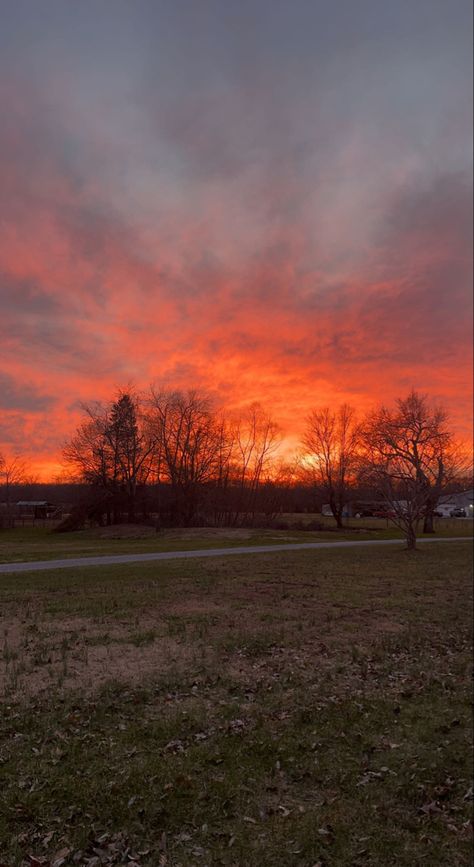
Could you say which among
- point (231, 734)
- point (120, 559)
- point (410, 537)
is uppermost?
point (410, 537)

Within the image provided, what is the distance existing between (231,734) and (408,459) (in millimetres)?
31388

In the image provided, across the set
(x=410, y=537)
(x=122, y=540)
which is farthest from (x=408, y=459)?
(x=122, y=540)

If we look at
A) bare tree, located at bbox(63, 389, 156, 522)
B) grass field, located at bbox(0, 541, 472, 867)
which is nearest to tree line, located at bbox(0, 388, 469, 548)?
bare tree, located at bbox(63, 389, 156, 522)

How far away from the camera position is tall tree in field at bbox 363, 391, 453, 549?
96.1 feet

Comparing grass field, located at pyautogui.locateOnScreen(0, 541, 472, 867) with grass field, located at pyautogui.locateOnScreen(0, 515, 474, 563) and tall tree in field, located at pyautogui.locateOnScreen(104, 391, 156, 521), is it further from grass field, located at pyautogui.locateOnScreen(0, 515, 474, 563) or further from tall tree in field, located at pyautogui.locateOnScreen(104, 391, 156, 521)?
tall tree in field, located at pyautogui.locateOnScreen(104, 391, 156, 521)

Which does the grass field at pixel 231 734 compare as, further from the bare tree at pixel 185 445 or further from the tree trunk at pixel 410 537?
the bare tree at pixel 185 445

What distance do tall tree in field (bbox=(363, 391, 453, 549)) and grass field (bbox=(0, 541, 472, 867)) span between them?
16603 millimetres

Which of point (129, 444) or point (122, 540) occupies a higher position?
point (129, 444)

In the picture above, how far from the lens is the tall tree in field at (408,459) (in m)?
29.3

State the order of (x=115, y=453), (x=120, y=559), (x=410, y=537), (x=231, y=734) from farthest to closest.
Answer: (x=115, y=453) → (x=410, y=537) → (x=120, y=559) → (x=231, y=734)

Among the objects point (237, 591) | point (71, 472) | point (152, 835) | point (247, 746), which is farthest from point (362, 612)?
point (71, 472)

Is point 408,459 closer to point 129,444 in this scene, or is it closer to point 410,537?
point 410,537

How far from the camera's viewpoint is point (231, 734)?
21.7ft

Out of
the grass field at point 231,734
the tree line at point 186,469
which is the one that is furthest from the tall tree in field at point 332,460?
the grass field at point 231,734
